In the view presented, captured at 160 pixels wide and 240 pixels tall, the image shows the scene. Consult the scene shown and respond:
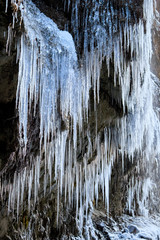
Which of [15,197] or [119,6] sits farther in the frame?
[15,197]

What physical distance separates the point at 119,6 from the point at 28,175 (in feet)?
9.76

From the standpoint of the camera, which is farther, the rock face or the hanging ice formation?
the hanging ice formation

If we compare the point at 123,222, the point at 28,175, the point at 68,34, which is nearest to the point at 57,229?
the point at 28,175

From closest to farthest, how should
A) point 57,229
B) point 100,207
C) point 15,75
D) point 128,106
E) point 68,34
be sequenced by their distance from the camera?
point 15,75 → point 68,34 → point 128,106 → point 57,229 → point 100,207

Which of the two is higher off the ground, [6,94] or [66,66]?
[66,66]

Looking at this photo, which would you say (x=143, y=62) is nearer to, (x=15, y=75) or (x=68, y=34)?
(x=68, y=34)

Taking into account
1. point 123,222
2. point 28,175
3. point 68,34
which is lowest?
point 123,222

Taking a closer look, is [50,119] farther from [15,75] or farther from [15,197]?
[15,197]

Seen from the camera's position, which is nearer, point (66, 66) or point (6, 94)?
point (6, 94)

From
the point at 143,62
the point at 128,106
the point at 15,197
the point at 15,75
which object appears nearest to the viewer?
the point at 15,75

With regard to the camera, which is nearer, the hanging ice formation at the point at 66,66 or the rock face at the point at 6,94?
the rock face at the point at 6,94

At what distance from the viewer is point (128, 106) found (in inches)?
188

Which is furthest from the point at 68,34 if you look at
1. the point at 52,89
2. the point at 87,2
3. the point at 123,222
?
the point at 123,222

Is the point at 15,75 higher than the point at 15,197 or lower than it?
higher
